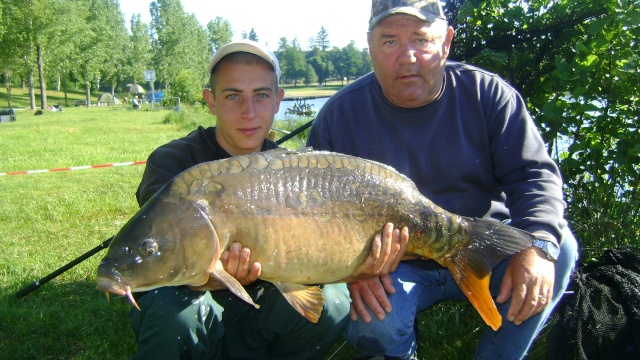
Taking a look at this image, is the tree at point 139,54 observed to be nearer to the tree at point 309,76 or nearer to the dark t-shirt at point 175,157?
the tree at point 309,76

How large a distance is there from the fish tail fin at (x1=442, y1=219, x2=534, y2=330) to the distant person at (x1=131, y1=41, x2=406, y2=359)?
0.26 metres

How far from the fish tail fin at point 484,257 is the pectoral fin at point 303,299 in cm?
51

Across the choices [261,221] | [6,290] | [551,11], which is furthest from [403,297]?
[6,290]

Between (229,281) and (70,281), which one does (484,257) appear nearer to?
(229,281)

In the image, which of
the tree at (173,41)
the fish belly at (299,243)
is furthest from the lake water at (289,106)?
the tree at (173,41)

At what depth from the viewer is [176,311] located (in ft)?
6.19

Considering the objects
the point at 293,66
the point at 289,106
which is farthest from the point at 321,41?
the point at 289,106

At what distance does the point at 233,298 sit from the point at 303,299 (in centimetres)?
48

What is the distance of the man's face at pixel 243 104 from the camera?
228cm

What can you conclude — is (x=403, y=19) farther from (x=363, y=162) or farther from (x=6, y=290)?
(x=6, y=290)

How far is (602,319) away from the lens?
1.91m

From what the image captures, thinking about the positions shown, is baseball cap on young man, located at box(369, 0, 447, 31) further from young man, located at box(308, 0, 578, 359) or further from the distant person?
the distant person

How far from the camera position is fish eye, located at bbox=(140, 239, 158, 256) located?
1.62 m

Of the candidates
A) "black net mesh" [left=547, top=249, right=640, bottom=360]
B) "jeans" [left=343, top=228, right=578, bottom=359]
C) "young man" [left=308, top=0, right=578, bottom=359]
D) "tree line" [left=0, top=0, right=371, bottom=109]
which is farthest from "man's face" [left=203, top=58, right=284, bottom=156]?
"tree line" [left=0, top=0, right=371, bottom=109]
